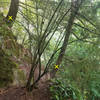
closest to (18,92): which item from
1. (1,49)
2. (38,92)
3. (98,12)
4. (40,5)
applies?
(38,92)

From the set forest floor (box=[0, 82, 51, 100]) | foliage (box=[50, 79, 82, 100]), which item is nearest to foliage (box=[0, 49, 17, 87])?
forest floor (box=[0, 82, 51, 100])

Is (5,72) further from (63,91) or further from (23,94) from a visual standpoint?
(63,91)

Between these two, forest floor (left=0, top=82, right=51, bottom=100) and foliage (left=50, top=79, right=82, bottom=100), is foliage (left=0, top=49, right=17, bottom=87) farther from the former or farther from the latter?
foliage (left=50, top=79, right=82, bottom=100)

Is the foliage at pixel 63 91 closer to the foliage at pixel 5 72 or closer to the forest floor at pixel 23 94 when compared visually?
the forest floor at pixel 23 94

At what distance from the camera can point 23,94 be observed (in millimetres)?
2705

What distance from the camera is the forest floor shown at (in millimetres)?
2455

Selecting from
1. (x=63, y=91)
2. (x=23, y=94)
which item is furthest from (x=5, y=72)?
(x=63, y=91)

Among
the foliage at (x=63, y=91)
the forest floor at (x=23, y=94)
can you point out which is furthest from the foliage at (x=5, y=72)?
the foliage at (x=63, y=91)

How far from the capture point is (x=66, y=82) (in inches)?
147

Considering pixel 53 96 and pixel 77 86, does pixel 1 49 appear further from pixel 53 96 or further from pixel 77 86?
pixel 77 86

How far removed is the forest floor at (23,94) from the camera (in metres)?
2.45

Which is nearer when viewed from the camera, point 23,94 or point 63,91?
point 23,94

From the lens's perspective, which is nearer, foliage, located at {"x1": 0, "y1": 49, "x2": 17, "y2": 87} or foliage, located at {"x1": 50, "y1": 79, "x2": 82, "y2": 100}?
foliage, located at {"x1": 0, "y1": 49, "x2": 17, "y2": 87}

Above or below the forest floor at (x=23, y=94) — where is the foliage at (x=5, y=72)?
above
